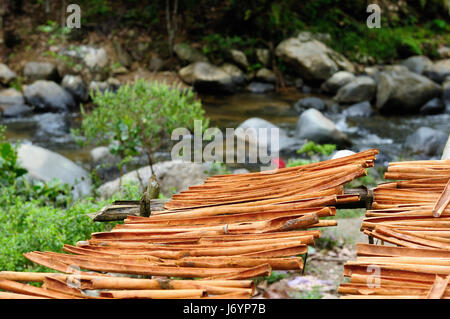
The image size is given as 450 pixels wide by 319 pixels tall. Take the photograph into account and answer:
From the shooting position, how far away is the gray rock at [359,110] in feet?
36.7

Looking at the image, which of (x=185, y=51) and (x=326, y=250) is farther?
(x=185, y=51)

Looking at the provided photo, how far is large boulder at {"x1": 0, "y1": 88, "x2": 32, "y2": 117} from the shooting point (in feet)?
35.2

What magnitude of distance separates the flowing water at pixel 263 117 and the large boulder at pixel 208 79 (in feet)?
1.02

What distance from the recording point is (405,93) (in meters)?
11.0

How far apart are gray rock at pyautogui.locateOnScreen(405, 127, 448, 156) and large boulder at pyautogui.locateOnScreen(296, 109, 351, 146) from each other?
111cm

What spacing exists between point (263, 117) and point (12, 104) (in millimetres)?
5316

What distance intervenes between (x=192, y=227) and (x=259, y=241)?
1.02 ft

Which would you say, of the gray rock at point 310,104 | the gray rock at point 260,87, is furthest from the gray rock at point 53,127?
the gray rock at point 310,104

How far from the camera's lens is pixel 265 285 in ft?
14.4

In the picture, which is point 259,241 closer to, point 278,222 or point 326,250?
point 278,222

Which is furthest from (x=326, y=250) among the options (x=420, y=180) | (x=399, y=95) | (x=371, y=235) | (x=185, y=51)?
(x=185, y=51)

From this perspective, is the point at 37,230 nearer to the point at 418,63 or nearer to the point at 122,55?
the point at 122,55

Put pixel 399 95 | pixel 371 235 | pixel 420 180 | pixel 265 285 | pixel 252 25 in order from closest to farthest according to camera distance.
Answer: pixel 371 235 → pixel 420 180 → pixel 265 285 → pixel 399 95 → pixel 252 25

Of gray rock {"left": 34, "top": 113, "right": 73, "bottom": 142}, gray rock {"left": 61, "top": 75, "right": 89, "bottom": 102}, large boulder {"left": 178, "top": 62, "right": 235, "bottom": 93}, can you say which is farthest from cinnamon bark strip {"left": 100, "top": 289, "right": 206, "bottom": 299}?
large boulder {"left": 178, "top": 62, "right": 235, "bottom": 93}
